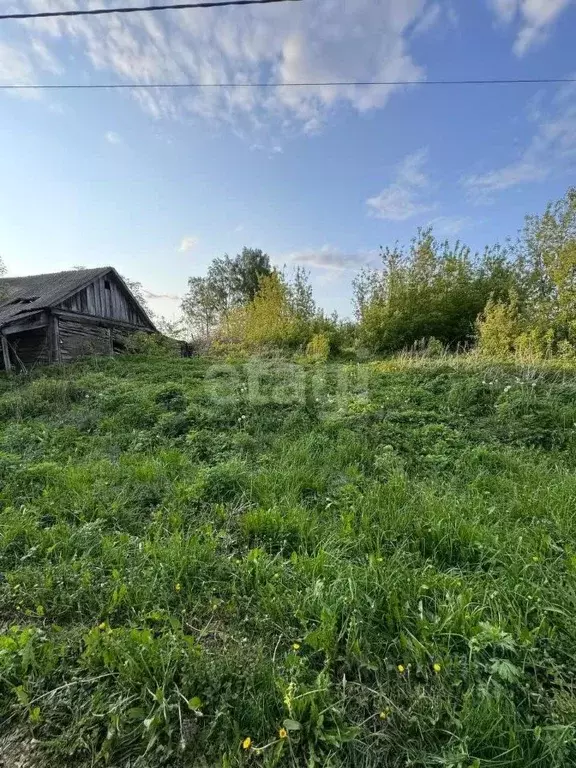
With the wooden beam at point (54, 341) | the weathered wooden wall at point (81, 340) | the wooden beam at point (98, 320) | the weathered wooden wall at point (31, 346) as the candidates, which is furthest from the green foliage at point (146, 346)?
the weathered wooden wall at point (31, 346)

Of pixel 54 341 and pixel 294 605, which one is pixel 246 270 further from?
pixel 294 605

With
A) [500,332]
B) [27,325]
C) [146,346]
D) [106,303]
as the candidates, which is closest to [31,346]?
[27,325]

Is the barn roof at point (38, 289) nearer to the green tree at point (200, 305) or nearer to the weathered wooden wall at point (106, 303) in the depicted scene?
the weathered wooden wall at point (106, 303)

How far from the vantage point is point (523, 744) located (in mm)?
1364

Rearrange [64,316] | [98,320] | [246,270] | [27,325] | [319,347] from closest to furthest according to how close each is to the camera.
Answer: [27,325], [64,316], [319,347], [98,320], [246,270]

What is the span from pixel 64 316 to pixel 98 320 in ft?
5.26

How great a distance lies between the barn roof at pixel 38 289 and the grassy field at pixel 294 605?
10.6m

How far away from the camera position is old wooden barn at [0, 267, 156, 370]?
12701mm

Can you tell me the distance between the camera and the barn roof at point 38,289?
12711 millimetres

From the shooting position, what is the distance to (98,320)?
14906mm

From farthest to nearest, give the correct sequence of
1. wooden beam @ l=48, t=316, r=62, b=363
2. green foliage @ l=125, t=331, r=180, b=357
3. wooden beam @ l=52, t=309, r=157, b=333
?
green foliage @ l=125, t=331, r=180, b=357 < wooden beam @ l=52, t=309, r=157, b=333 < wooden beam @ l=48, t=316, r=62, b=363

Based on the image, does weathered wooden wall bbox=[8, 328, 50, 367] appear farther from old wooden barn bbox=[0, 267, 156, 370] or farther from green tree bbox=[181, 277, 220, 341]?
green tree bbox=[181, 277, 220, 341]

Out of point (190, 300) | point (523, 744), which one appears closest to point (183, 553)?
point (523, 744)

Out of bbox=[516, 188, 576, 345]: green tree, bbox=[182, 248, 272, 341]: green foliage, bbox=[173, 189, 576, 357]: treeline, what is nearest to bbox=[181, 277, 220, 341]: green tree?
bbox=[182, 248, 272, 341]: green foliage
